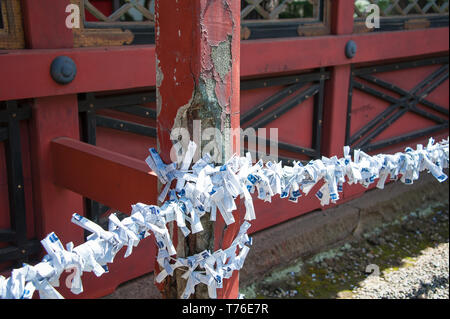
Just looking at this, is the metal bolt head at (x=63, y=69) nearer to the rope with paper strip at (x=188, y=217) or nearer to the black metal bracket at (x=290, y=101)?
the rope with paper strip at (x=188, y=217)

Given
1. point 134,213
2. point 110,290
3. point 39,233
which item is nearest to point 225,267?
point 134,213

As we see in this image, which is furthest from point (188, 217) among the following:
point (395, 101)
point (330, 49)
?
point (395, 101)

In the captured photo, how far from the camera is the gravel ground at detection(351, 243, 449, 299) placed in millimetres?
3512

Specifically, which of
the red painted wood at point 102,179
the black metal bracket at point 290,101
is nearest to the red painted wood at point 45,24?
the red painted wood at point 102,179

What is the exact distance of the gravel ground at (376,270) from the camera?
3549mm

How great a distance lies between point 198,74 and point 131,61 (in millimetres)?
1309

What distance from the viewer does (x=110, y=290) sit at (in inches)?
113

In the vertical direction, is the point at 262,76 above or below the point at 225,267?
above

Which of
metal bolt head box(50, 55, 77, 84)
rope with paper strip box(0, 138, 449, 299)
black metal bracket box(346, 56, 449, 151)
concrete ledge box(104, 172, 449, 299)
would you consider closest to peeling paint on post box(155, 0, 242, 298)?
rope with paper strip box(0, 138, 449, 299)

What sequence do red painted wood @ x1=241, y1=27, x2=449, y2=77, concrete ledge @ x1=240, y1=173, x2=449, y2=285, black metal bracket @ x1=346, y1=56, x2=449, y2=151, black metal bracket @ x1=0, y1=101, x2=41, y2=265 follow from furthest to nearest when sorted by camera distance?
black metal bracket @ x1=346, y1=56, x2=449, y2=151 < concrete ledge @ x1=240, y1=173, x2=449, y2=285 < red painted wood @ x1=241, y1=27, x2=449, y2=77 < black metal bracket @ x1=0, y1=101, x2=41, y2=265

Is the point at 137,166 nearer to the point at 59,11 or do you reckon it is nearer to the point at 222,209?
the point at 222,209

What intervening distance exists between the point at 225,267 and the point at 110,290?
1.55 meters

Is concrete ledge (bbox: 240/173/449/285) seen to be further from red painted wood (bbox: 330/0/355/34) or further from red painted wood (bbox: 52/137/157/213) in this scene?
red painted wood (bbox: 52/137/157/213)

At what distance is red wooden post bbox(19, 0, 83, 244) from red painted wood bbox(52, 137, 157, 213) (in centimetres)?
6
